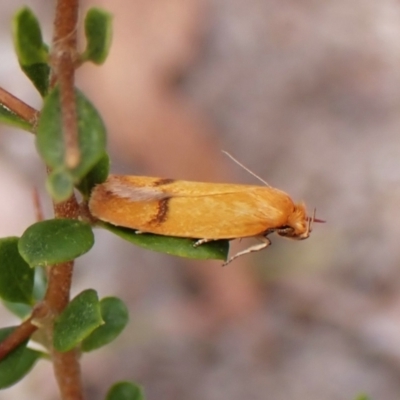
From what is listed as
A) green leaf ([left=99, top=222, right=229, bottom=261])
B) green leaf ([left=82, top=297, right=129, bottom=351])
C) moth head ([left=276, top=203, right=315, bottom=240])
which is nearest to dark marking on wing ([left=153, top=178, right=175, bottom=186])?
green leaf ([left=99, top=222, right=229, bottom=261])

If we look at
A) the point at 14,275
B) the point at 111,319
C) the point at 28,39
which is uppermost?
the point at 28,39

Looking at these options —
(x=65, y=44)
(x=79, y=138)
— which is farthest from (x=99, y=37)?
(x=79, y=138)

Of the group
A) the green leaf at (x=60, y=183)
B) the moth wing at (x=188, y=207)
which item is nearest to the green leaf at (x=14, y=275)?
the moth wing at (x=188, y=207)

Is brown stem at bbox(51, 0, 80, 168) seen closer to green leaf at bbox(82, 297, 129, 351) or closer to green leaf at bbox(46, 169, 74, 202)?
green leaf at bbox(46, 169, 74, 202)

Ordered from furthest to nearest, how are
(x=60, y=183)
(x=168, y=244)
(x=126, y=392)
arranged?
(x=126, y=392)
(x=168, y=244)
(x=60, y=183)

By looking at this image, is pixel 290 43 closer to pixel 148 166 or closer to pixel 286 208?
pixel 148 166

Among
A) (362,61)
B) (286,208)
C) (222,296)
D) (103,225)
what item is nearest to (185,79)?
(362,61)

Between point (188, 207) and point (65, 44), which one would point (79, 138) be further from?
point (188, 207)
